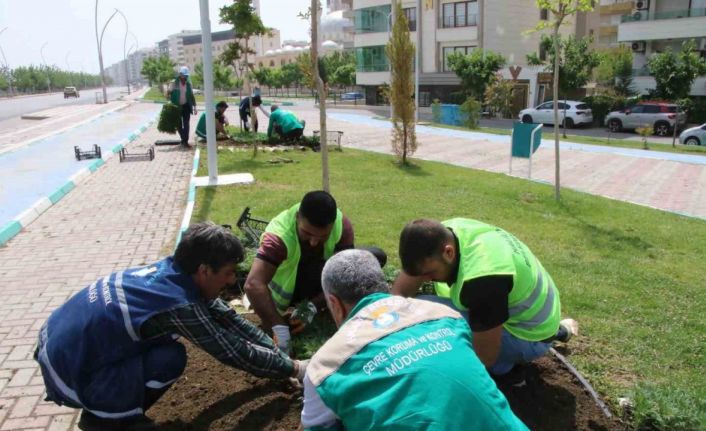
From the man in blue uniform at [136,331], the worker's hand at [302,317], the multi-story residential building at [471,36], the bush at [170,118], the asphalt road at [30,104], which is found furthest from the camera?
the asphalt road at [30,104]

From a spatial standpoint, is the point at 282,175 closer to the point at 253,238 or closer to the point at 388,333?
the point at 253,238

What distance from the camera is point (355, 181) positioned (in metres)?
→ 10.3

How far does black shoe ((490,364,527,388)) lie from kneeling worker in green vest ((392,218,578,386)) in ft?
1.07

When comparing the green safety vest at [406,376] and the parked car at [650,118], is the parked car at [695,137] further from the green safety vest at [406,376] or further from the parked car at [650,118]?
the green safety vest at [406,376]

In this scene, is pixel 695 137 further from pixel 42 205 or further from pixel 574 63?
pixel 42 205

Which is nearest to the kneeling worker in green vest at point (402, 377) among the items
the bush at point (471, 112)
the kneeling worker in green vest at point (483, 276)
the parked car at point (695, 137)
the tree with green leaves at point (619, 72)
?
the kneeling worker in green vest at point (483, 276)

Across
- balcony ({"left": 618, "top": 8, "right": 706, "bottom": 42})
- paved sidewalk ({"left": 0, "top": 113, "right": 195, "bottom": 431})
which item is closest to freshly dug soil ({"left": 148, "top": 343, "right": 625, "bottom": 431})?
paved sidewalk ({"left": 0, "top": 113, "right": 195, "bottom": 431})

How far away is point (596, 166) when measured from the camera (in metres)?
14.3

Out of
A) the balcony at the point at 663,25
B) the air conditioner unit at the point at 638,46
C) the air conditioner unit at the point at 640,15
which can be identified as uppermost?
the air conditioner unit at the point at 640,15

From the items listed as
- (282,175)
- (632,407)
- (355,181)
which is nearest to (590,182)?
(355,181)

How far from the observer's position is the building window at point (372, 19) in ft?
146

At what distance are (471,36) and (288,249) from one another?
38590 millimetres

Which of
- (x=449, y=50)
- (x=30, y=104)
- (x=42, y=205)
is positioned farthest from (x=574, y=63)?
(x=30, y=104)

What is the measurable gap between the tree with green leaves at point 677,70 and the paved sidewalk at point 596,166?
1362 cm
